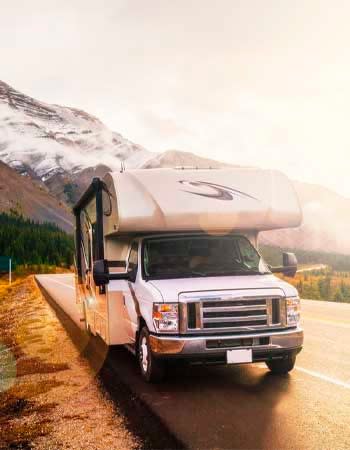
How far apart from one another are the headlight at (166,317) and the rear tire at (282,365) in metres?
1.75

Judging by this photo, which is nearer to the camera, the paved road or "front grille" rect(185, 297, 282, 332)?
the paved road

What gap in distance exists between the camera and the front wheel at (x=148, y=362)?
26.7 feet

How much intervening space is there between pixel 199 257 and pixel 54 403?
3.02 m

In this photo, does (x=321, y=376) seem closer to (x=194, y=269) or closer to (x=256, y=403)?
(x=256, y=403)

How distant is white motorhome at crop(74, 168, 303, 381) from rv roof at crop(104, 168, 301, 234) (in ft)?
0.05

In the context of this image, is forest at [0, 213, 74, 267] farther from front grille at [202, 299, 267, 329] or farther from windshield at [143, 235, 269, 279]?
front grille at [202, 299, 267, 329]

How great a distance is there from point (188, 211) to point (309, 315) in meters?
10.0

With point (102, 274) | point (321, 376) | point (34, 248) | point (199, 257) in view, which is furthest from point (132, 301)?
point (34, 248)

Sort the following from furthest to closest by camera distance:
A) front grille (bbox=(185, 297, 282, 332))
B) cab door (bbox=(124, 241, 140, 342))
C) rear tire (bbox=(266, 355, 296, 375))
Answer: cab door (bbox=(124, 241, 140, 342)) < rear tire (bbox=(266, 355, 296, 375)) < front grille (bbox=(185, 297, 282, 332))

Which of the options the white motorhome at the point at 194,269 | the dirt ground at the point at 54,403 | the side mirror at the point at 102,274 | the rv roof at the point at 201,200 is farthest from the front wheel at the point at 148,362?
the rv roof at the point at 201,200

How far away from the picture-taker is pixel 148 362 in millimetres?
8383

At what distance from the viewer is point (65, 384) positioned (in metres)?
8.88

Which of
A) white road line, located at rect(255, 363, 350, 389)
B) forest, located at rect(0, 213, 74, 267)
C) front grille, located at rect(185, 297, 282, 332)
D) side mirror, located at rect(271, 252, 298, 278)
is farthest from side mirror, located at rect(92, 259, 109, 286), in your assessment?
forest, located at rect(0, 213, 74, 267)

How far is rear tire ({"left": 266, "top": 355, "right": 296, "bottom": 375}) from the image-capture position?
8797 mm
